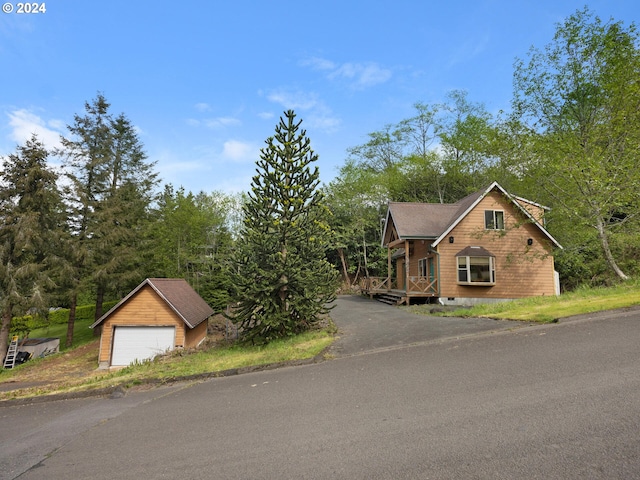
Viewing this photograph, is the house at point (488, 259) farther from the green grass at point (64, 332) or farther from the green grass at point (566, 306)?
the green grass at point (64, 332)

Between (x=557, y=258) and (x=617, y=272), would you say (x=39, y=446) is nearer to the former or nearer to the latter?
(x=617, y=272)

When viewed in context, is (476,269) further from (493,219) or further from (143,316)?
(143,316)

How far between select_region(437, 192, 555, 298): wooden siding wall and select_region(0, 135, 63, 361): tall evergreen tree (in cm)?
2290

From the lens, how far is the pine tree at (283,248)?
39.7ft

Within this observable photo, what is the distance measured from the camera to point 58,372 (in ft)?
57.6

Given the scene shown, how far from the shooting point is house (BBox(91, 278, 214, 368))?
17.0 metres

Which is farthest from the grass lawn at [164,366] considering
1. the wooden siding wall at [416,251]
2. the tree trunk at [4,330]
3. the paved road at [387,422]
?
the wooden siding wall at [416,251]

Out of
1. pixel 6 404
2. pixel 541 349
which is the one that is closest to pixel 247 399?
pixel 541 349

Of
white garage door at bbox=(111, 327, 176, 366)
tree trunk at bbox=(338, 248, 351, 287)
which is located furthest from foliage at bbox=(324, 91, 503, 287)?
white garage door at bbox=(111, 327, 176, 366)

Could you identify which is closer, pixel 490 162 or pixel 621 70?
pixel 621 70

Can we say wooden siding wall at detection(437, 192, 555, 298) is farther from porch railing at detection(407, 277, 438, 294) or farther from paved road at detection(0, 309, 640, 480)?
paved road at detection(0, 309, 640, 480)

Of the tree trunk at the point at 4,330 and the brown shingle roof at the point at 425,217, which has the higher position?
the brown shingle roof at the point at 425,217

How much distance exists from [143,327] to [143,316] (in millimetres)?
527

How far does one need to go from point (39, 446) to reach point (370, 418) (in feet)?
15.4
